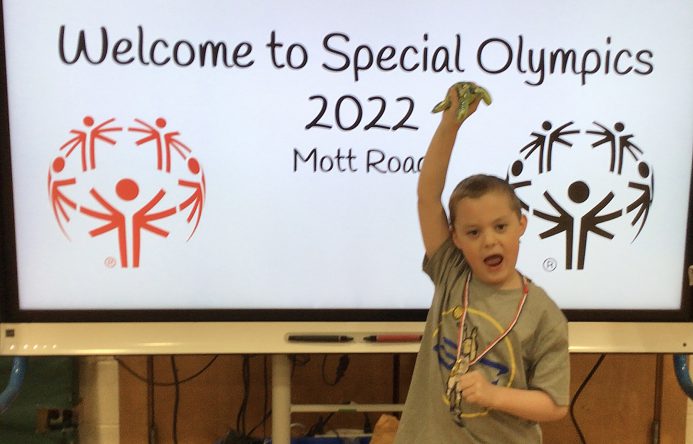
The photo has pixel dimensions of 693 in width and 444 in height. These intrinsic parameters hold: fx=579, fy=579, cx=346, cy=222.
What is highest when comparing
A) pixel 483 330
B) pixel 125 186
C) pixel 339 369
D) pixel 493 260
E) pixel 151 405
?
pixel 125 186

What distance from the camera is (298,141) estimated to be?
133 cm

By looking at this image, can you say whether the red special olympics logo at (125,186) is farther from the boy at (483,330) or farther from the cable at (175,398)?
the boy at (483,330)

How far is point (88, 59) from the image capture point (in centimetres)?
130

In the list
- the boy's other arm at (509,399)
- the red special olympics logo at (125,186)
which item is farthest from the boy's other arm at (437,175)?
the red special olympics logo at (125,186)

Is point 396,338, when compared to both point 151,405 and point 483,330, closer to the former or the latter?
point 483,330

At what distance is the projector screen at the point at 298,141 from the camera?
4.28 feet

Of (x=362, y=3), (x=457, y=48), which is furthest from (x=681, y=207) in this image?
(x=362, y=3)

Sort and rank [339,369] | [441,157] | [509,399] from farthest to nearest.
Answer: [339,369] < [441,157] < [509,399]

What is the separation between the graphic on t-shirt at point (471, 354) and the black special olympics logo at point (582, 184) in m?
0.47

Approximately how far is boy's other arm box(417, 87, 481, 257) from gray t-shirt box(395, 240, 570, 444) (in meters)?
0.04

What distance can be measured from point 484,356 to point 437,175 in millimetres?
321

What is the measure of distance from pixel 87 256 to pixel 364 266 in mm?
642

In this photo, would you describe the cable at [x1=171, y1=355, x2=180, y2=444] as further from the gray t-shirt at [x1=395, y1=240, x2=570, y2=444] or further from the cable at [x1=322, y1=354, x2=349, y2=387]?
the gray t-shirt at [x1=395, y1=240, x2=570, y2=444]

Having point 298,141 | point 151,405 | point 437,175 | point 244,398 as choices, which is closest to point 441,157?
point 437,175
